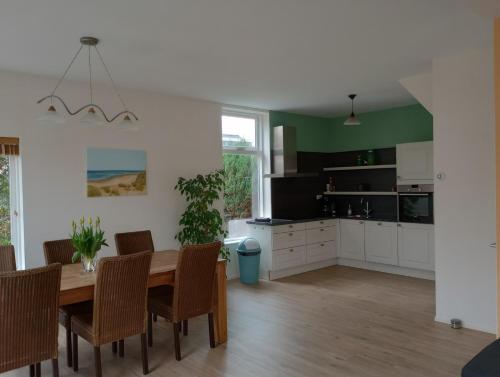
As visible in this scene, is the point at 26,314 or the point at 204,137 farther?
the point at 204,137

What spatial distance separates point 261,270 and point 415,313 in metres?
2.26

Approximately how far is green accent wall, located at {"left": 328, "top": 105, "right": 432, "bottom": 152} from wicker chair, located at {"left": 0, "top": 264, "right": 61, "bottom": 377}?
5.29 meters

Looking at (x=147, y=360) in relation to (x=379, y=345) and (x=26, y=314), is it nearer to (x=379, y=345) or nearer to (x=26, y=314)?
(x=26, y=314)

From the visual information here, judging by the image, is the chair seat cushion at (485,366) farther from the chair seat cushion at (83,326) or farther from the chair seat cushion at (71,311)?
the chair seat cushion at (71,311)

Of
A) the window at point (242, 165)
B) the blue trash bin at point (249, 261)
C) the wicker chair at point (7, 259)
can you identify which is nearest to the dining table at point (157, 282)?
the wicker chair at point (7, 259)

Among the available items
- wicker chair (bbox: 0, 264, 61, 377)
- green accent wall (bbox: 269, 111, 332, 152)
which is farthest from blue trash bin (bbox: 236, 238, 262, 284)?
wicker chair (bbox: 0, 264, 61, 377)

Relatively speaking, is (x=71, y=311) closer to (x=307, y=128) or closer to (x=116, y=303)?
(x=116, y=303)

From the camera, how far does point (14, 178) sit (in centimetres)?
409

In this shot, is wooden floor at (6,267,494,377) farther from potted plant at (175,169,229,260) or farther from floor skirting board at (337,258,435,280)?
potted plant at (175,169,229,260)

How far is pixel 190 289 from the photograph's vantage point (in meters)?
3.23

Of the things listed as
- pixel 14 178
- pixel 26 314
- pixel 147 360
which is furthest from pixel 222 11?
pixel 14 178

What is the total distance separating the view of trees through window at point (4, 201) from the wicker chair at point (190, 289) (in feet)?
5.90

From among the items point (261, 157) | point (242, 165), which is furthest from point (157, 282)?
point (261, 157)

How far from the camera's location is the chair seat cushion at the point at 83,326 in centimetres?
277
